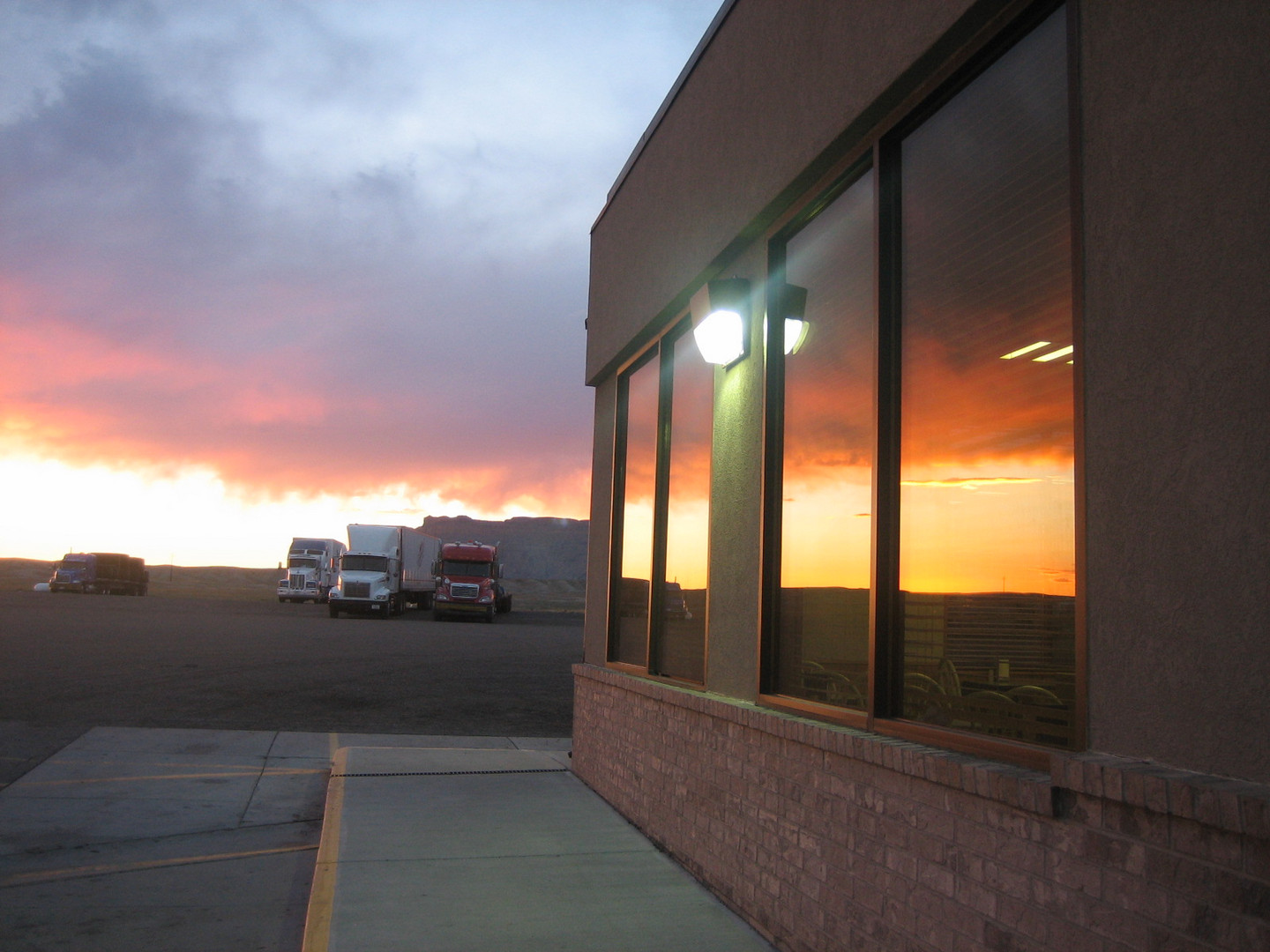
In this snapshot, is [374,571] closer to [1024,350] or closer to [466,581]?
[466,581]

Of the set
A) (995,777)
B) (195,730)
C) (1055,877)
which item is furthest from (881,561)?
(195,730)

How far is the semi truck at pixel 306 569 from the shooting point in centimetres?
5528

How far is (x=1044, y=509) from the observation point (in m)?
3.21

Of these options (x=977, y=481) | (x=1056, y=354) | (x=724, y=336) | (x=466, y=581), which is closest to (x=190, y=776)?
(x=724, y=336)

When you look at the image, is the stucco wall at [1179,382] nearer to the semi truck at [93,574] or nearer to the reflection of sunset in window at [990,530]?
the reflection of sunset in window at [990,530]

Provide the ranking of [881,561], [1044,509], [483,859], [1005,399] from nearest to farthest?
1. [1044,509]
2. [1005,399]
3. [881,561]
4. [483,859]

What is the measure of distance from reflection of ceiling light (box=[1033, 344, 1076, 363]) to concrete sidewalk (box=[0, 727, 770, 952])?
283 centimetres

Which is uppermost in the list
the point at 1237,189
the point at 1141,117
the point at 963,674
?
the point at 1141,117

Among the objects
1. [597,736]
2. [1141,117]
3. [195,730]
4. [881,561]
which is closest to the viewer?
[1141,117]

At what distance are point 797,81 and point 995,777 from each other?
11.4 ft

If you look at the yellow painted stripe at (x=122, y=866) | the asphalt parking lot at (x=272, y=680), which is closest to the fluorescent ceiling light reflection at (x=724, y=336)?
the yellow painted stripe at (x=122, y=866)

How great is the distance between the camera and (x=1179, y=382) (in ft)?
8.15

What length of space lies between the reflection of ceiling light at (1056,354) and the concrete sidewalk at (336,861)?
2.83 m

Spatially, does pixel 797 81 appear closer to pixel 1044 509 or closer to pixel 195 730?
pixel 1044 509
